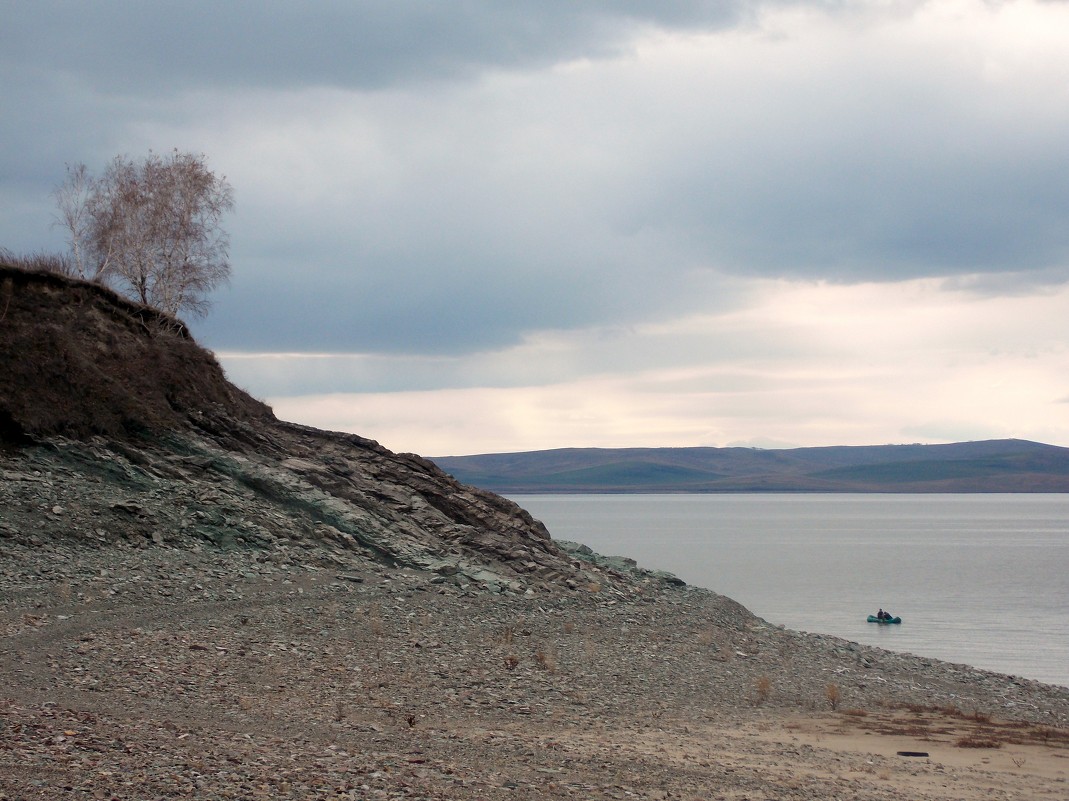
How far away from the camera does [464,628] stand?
25609mm

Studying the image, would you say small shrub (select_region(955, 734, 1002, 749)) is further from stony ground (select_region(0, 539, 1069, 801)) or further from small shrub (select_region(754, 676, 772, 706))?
small shrub (select_region(754, 676, 772, 706))

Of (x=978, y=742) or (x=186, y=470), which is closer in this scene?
(x=978, y=742)

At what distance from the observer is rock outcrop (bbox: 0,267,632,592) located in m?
29.2

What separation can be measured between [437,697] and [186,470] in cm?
1562

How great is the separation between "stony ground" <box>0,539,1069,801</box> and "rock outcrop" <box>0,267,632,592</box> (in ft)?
4.22

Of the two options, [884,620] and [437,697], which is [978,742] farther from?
[884,620]

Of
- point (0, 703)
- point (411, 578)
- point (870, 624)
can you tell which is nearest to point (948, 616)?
point (870, 624)

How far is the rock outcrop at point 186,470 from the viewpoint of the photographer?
95.9 feet

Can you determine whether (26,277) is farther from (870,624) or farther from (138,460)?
(870,624)

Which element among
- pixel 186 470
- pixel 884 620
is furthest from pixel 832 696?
pixel 884 620

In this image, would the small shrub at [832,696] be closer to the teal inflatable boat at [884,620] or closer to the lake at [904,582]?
the lake at [904,582]

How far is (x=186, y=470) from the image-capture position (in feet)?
105

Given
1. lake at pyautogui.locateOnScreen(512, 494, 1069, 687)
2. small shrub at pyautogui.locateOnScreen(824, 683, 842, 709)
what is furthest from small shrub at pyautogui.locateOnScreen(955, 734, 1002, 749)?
lake at pyautogui.locateOnScreen(512, 494, 1069, 687)

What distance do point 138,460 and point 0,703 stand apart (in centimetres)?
1819
